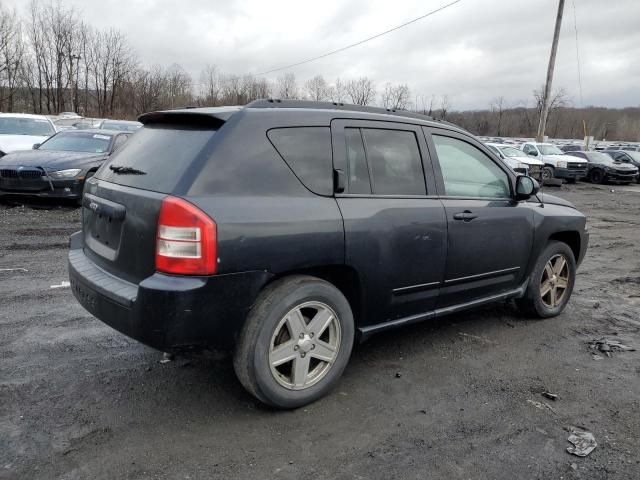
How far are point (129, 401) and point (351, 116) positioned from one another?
2.29 meters

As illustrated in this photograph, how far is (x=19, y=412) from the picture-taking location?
2.96m

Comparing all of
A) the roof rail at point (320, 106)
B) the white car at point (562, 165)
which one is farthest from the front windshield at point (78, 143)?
the white car at point (562, 165)

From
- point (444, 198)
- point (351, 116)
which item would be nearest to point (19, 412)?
point (351, 116)

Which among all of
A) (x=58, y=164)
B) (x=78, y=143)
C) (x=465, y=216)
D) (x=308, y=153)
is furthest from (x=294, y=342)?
(x=78, y=143)

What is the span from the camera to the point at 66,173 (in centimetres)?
932

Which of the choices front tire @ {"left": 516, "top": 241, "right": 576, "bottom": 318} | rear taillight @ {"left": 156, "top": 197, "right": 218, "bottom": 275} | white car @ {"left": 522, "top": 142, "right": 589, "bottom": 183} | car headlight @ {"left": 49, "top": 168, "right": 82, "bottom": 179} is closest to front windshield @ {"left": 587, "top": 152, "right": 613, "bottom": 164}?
white car @ {"left": 522, "top": 142, "right": 589, "bottom": 183}

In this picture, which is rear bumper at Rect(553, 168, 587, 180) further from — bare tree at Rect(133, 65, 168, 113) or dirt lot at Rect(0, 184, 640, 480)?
bare tree at Rect(133, 65, 168, 113)

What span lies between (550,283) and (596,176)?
23.9 m

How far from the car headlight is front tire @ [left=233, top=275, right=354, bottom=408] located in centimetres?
775

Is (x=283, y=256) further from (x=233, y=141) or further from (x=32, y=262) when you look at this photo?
(x=32, y=262)

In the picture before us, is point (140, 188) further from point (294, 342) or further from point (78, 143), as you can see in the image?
point (78, 143)

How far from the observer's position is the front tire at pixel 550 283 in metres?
4.70

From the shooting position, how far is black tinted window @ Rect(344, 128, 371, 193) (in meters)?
3.33

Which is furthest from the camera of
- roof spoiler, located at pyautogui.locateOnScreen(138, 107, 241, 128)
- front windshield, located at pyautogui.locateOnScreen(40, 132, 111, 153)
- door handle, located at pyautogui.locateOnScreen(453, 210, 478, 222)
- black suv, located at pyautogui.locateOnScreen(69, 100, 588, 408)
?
front windshield, located at pyautogui.locateOnScreen(40, 132, 111, 153)
